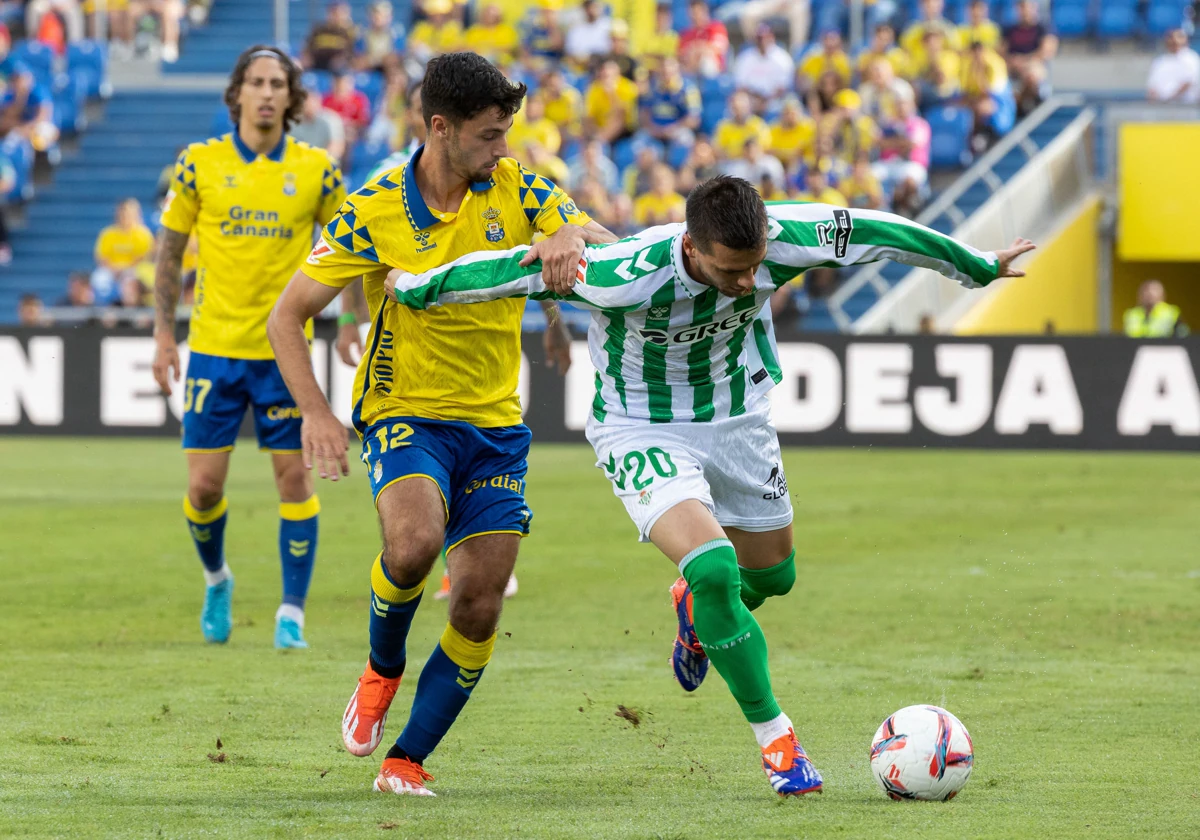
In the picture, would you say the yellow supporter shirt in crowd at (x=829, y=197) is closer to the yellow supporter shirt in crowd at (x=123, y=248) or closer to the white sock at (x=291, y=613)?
the yellow supporter shirt in crowd at (x=123, y=248)

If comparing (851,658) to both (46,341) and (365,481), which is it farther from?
(46,341)

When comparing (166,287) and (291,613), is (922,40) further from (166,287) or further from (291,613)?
(291,613)

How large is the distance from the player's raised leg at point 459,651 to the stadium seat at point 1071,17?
2032cm

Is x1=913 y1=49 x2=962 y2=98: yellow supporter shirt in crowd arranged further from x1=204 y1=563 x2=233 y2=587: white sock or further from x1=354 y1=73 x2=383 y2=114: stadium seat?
x1=204 y1=563 x2=233 y2=587: white sock

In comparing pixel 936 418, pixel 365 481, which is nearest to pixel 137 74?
pixel 365 481

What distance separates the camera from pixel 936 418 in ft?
55.2

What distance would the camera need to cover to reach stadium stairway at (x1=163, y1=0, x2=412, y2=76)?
26094 millimetres

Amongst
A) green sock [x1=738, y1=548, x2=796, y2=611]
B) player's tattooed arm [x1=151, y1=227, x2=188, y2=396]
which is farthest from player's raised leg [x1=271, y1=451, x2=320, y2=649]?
green sock [x1=738, y1=548, x2=796, y2=611]

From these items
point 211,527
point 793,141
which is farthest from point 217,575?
point 793,141

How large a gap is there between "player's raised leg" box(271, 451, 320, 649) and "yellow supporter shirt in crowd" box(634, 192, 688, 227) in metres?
11.8

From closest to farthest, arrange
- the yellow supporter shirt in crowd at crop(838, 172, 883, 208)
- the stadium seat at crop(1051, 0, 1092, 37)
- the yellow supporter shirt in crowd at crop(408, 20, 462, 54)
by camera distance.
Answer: the yellow supporter shirt in crowd at crop(838, 172, 883, 208) < the yellow supporter shirt in crowd at crop(408, 20, 462, 54) < the stadium seat at crop(1051, 0, 1092, 37)

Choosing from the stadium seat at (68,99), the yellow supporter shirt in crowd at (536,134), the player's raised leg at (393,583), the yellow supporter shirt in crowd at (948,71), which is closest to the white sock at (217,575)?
the player's raised leg at (393,583)

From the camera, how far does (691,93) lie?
875 inches

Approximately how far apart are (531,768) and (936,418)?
11.9 meters
